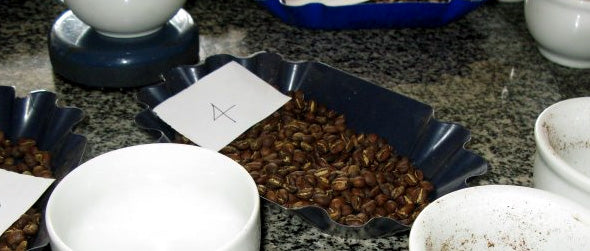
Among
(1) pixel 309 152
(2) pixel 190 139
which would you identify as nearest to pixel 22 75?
(2) pixel 190 139

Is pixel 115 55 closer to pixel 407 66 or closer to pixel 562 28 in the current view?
pixel 407 66

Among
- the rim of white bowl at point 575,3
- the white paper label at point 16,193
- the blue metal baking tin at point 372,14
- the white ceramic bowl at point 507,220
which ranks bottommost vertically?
the blue metal baking tin at point 372,14

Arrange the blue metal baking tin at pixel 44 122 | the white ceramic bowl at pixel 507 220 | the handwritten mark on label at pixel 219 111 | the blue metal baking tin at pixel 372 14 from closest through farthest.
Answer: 1. the white ceramic bowl at pixel 507 220
2. the blue metal baking tin at pixel 44 122
3. the handwritten mark on label at pixel 219 111
4. the blue metal baking tin at pixel 372 14

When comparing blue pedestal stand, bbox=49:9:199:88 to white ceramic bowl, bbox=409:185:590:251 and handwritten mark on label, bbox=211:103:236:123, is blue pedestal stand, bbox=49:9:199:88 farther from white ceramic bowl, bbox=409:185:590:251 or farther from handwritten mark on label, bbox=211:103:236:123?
white ceramic bowl, bbox=409:185:590:251

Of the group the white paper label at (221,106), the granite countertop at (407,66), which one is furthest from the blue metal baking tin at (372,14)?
the white paper label at (221,106)

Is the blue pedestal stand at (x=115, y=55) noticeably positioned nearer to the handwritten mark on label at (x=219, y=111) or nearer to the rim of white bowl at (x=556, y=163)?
the handwritten mark on label at (x=219, y=111)

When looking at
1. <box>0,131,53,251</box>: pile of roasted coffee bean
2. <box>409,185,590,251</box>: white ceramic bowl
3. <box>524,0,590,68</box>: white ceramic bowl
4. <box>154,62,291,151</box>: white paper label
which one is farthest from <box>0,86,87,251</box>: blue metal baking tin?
<box>524,0,590,68</box>: white ceramic bowl

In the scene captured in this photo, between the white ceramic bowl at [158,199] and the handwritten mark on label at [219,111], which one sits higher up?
the white ceramic bowl at [158,199]
